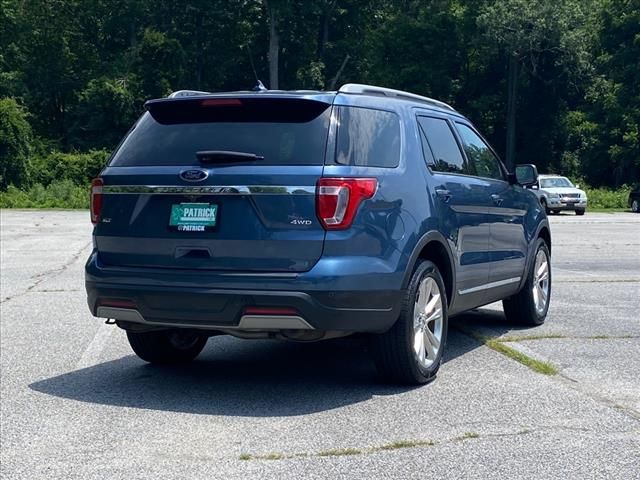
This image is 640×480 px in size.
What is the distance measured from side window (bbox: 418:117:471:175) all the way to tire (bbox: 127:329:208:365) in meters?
2.15

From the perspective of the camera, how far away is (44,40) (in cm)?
6762

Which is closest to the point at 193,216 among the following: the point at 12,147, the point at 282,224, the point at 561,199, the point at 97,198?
the point at 282,224

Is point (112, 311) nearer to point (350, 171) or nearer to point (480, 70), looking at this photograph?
point (350, 171)

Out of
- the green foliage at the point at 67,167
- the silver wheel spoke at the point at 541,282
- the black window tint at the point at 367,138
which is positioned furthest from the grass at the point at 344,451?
the green foliage at the point at 67,167

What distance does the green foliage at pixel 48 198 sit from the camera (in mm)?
45156

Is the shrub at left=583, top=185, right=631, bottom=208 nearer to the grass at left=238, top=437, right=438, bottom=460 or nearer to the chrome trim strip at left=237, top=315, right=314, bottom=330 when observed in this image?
the chrome trim strip at left=237, top=315, right=314, bottom=330

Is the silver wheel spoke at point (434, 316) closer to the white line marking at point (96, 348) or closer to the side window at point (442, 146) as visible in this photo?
the side window at point (442, 146)

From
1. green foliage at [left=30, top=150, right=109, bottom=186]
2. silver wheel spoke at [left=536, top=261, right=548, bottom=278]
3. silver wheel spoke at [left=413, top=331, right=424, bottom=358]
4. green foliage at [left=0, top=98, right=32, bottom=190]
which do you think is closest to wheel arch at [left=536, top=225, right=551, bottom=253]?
silver wheel spoke at [left=536, top=261, right=548, bottom=278]

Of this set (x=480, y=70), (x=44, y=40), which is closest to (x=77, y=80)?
(x=44, y=40)

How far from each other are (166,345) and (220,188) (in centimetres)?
173

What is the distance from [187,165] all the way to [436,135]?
202cm

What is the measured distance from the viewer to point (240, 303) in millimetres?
5637

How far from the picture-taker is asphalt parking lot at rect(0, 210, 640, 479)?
4.61m

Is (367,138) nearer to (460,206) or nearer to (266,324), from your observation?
(460,206)
